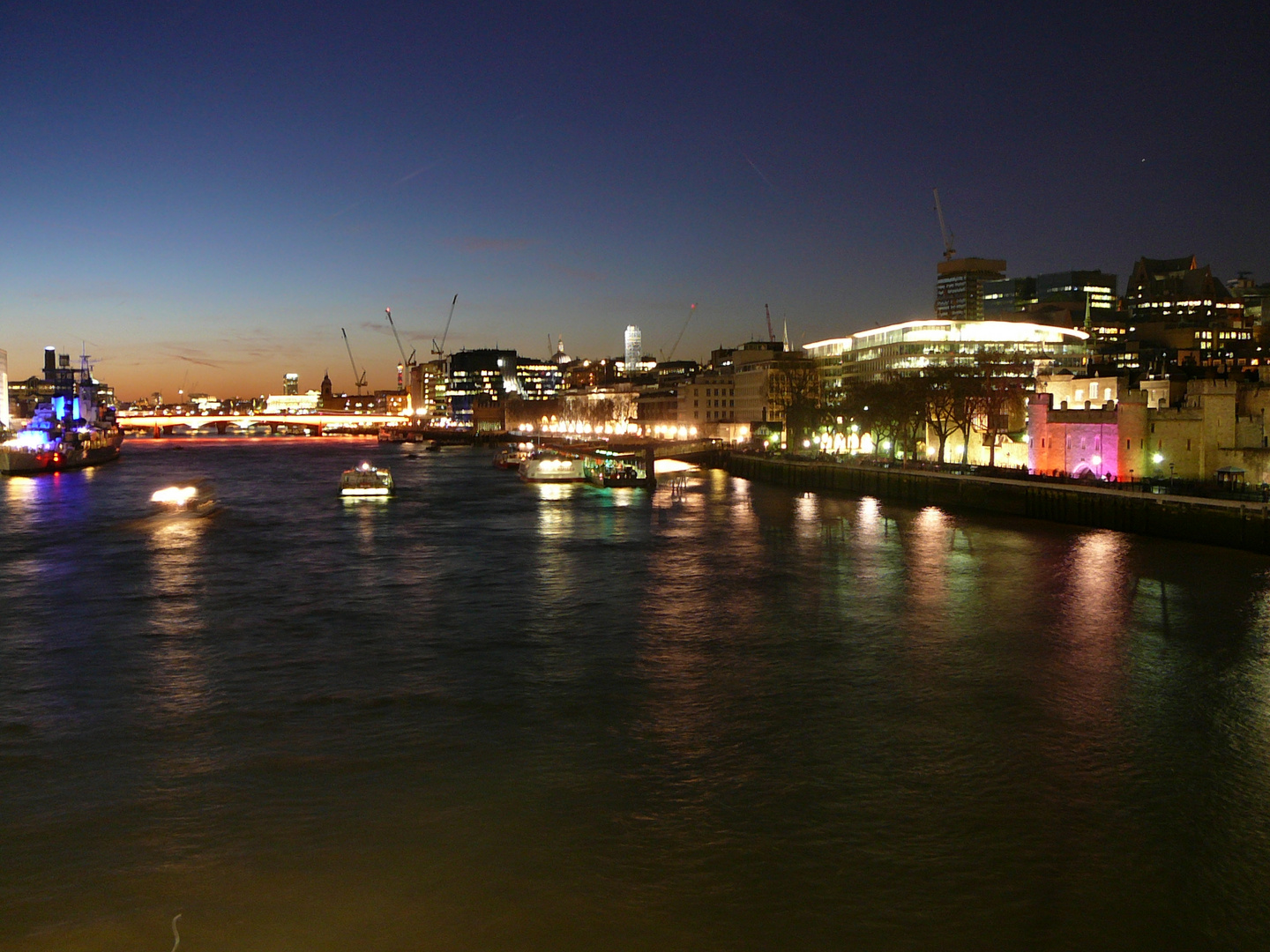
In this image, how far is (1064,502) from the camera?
41406 mm

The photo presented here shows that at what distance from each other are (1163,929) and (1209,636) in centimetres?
1356

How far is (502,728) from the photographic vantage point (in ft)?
49.8

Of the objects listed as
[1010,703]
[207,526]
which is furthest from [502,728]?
[207,526]

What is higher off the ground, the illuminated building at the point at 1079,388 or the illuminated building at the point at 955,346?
the illuminated building at the point at 955,346

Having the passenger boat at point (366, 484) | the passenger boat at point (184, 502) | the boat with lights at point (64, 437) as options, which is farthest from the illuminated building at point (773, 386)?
the boat with lights at point (64, 437)

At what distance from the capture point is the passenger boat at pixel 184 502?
4756 centimetres

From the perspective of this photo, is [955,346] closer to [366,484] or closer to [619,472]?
[619,472]

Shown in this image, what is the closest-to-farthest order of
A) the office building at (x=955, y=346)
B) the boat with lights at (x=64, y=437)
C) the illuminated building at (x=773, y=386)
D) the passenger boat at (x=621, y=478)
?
the passenger boat at (x=621, y=478) → the boat with lights at (x=64, y=437) → the office building at (x=955, y=346) → the illuminated building at (x=773, y=386)

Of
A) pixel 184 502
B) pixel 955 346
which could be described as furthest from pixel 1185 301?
pixel 184 502

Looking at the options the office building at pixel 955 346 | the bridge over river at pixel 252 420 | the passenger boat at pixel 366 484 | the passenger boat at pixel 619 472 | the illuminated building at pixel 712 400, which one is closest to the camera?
the passenger boat at pixel 366 484

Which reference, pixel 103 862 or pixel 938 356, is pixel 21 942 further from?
pixel 938 356

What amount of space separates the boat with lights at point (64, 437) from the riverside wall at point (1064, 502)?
63.8m

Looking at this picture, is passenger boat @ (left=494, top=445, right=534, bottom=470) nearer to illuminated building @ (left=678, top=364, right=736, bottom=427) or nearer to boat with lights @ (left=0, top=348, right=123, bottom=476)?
boat with lights @ (left=0, top=348, right=123, bottom=476)

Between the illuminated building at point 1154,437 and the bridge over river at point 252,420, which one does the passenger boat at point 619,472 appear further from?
the bridge over river at point 252,420
